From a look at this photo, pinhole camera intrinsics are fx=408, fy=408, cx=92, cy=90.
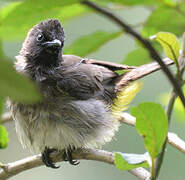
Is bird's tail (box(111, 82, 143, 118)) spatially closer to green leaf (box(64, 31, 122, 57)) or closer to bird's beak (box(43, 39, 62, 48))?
bird's beak (box(43, 39, 62, 48))

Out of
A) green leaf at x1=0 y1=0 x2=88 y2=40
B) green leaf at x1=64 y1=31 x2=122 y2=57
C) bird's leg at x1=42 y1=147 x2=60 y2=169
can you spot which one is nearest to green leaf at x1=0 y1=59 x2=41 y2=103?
green leaf at x1=0 y1=0 x2=88 y2=40

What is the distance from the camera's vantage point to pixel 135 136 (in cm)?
548

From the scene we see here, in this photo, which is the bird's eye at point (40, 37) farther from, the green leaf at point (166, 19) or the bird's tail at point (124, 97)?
the green leaf at point (166, 19)

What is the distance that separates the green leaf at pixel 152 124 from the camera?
118cm

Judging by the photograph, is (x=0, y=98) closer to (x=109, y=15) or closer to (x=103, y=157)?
(x=109, y=15)

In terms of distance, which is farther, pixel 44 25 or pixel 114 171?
pixel 114 171

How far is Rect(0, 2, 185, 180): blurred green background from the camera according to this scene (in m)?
5.36

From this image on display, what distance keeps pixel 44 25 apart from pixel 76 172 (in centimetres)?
329

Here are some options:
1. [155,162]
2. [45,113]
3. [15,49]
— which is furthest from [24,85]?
[15,49]

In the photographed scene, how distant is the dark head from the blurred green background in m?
1.15

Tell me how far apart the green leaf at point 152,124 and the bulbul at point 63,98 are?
5.86 ft

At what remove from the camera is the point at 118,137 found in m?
5.68

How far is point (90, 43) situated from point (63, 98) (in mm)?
1507

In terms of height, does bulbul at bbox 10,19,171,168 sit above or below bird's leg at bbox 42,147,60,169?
above
